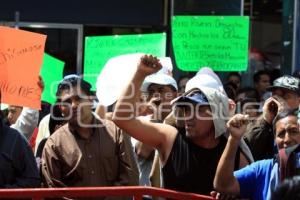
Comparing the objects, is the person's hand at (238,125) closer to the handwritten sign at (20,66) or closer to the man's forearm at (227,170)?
the man's forearm at (227,170)

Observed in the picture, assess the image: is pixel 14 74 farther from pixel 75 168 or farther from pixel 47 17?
pixel 47 17

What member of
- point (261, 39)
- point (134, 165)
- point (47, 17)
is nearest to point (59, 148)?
point (134, 165)

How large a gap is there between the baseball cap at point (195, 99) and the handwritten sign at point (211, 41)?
11.3ft

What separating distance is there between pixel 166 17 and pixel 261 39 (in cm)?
209

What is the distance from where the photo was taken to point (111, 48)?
6754mm

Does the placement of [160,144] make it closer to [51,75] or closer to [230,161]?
[230,161]

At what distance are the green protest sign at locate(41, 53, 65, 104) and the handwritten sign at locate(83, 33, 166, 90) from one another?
1.43ft

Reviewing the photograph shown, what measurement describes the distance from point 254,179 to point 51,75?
3078mm

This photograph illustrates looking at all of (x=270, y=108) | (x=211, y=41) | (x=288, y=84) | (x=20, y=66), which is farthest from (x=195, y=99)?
(x=211, y=41)

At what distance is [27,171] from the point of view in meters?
4.18

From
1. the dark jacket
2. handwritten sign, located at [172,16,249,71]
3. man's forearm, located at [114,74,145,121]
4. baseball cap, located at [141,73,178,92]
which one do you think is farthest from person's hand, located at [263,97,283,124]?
handwritten sign, located at [172,16,249,71]

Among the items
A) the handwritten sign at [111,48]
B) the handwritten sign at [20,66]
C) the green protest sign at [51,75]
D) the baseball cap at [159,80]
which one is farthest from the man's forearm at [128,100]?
the handwritten sign at [111,48]

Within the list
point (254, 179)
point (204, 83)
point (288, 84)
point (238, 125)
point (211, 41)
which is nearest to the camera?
point (238, 125)

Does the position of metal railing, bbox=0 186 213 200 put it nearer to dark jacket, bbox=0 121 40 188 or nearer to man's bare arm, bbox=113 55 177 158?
man's bare arm, bbox=113 55 177 158
